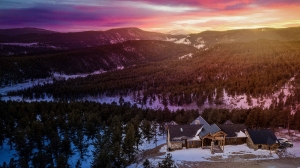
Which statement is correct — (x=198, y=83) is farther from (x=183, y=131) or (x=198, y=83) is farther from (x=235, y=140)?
(x=183, y=131)

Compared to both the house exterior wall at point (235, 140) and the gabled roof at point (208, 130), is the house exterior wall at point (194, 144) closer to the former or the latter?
the gabled roof at point (208, 130)

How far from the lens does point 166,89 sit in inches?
5723

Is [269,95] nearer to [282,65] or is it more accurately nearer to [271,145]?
[282,65]

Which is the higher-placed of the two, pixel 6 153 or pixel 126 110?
pixel 126 110

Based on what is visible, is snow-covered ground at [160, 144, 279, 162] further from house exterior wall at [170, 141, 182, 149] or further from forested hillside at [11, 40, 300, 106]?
forested hillside at [11, 40, 300, 106]

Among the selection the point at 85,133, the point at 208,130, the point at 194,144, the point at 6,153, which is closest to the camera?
the point at 194,144

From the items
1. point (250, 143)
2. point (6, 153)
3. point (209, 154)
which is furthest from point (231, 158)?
point (6, 153)

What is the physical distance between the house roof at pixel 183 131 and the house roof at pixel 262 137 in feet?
34.9

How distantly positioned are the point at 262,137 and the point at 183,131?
16065 mm

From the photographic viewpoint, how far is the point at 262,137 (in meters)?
48.2

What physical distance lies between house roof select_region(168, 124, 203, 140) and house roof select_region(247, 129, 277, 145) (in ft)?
34.9

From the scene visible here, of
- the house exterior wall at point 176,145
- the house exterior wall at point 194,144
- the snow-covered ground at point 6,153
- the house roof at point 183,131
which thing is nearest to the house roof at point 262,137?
the house roof at point 183,131

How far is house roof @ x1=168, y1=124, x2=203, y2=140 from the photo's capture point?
1901 inches

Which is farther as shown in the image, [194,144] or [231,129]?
[231,129]
